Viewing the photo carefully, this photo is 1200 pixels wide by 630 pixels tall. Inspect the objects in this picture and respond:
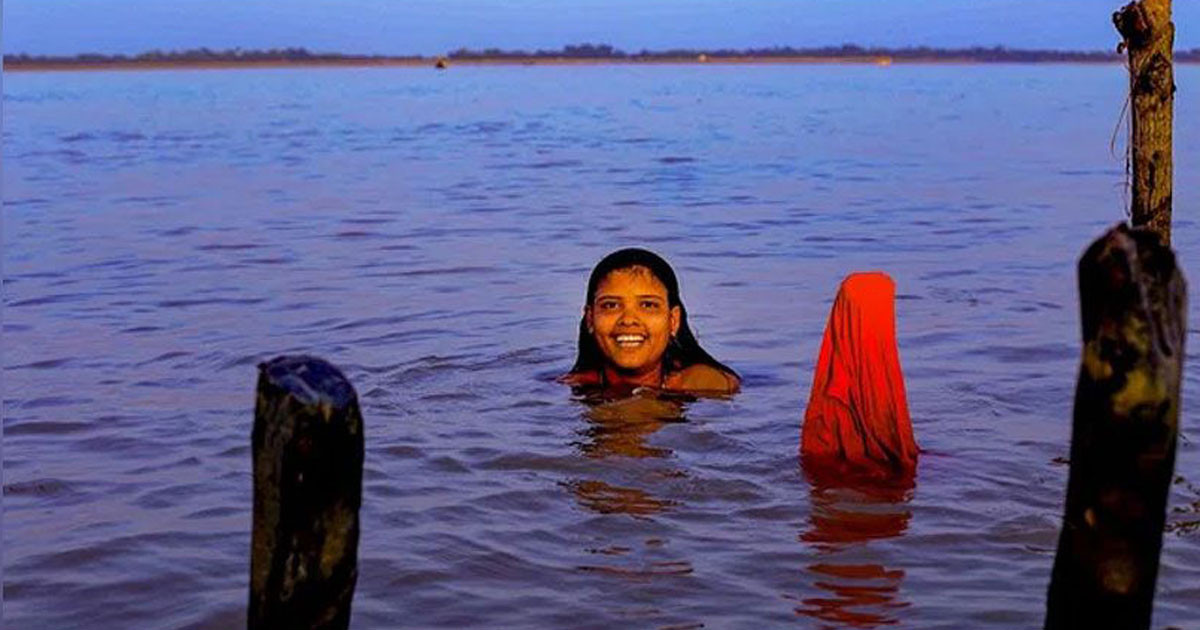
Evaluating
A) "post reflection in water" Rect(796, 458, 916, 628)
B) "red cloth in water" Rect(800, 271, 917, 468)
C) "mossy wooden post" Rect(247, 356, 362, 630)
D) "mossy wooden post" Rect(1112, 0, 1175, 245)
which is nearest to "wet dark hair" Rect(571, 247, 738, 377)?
"post reflection in water" Rect(796, 458, 916, 628)

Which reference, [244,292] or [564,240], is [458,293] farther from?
[564,240]

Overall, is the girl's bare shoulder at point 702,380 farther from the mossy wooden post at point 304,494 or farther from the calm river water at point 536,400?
the mossy wooden post at point 304,494

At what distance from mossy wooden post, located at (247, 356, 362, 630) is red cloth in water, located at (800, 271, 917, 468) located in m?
4.27

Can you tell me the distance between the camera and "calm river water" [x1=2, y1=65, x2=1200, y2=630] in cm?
712

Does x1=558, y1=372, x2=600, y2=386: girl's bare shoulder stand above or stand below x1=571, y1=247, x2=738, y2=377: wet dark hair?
below

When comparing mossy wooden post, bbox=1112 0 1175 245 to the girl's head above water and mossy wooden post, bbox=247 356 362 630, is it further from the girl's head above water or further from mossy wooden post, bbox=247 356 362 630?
mossy wooden post, bbox=247 356 362 630

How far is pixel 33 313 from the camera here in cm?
1548

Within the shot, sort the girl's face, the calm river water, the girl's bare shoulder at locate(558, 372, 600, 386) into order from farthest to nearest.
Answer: the girl's bare shoulder at locate(558, 372, 600, 386), the girl's face, the calm river water

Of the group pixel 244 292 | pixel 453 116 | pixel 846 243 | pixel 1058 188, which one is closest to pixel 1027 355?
pixel 244 292

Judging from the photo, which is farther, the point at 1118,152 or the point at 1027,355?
the point at 1118,152

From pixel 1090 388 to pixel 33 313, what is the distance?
13.0 m

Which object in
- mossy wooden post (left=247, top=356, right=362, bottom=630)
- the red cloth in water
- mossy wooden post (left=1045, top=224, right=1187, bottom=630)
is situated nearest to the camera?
mossy wooden post (left=1045, top=224, right=1187, bottom=630)

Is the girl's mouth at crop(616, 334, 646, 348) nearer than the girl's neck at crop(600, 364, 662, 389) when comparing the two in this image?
Yes

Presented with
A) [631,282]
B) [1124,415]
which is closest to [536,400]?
[631,282]
